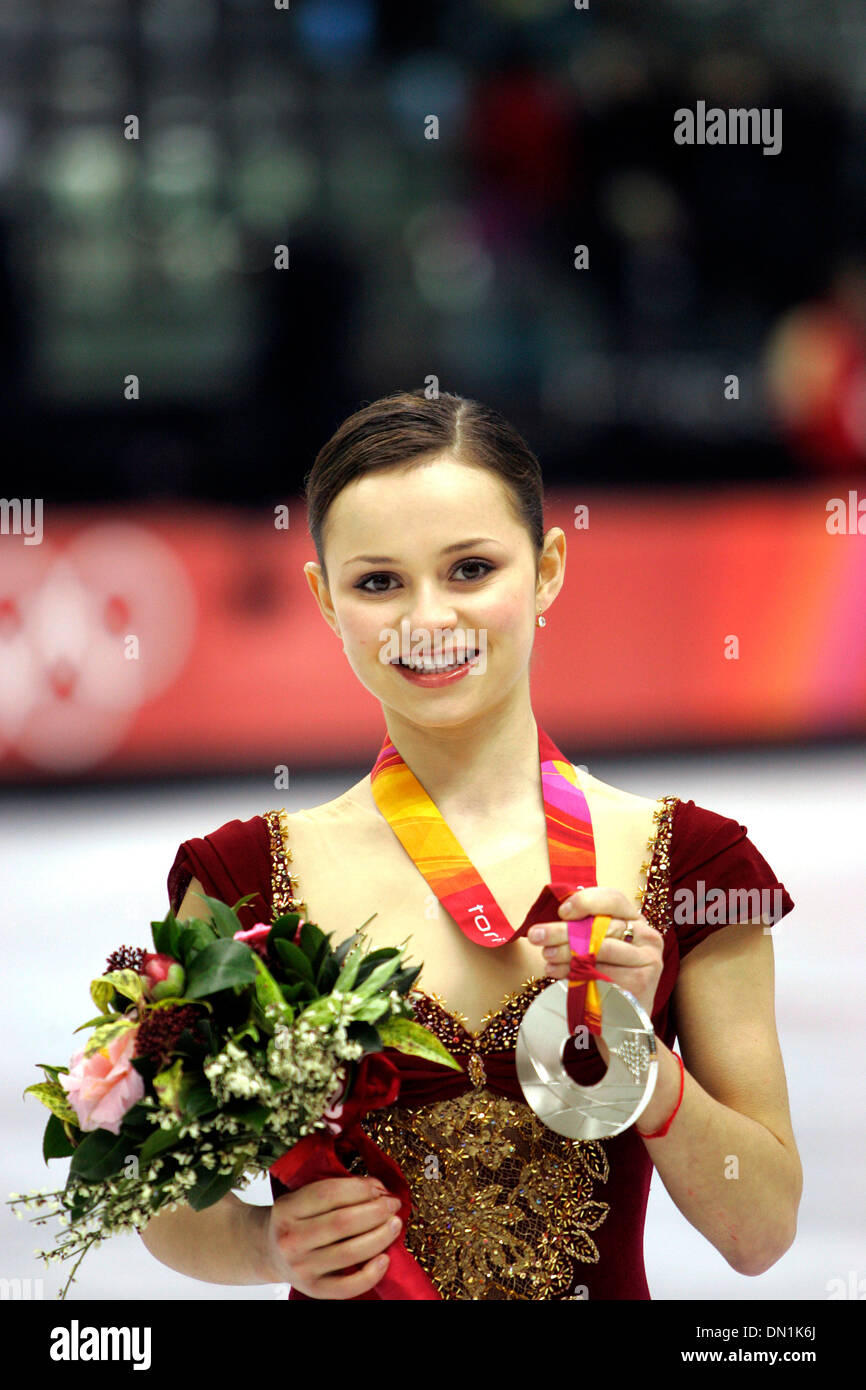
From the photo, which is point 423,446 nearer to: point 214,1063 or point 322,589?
point 322,589

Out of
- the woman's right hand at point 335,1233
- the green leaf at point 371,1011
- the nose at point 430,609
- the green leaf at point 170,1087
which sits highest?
the nose at point 430,609

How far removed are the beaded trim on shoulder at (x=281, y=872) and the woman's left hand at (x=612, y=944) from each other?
1.28ft

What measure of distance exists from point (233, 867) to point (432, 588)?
15.7 inches

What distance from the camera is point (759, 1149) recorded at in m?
1.94

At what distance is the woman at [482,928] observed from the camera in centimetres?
195

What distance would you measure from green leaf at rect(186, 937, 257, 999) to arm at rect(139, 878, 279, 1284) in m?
0.17

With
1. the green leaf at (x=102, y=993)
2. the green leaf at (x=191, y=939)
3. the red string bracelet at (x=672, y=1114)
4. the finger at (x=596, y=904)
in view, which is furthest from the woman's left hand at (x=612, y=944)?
the green leaf at (x=102, y=993)

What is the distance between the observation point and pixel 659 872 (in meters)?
2.05

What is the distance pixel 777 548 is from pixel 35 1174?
4660 millimetres

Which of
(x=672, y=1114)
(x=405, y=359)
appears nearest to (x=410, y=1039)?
(x=672, y=1114)

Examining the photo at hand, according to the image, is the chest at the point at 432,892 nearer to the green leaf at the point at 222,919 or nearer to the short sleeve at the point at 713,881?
the short sleeve at the point at 713,881

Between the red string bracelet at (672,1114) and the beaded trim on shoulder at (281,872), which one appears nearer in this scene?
the red string bracelet at (672,1114)

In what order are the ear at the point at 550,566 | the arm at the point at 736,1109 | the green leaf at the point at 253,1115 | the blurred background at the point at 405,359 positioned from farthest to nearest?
1. the blurred background at the point at 405,359
2. the ear at the point at 550,566
3. the arm at the point at 736,1109
4. the green leaf at the point at 253,1115
